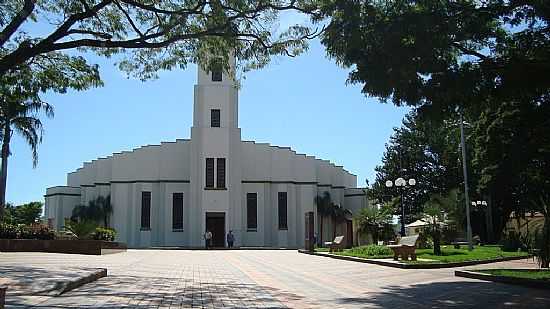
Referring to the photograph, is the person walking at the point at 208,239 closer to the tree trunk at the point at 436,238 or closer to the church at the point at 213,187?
the church at the point at 213,187

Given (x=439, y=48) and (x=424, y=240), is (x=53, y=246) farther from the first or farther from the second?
(x=439, y=48)

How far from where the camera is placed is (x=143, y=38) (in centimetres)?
1359

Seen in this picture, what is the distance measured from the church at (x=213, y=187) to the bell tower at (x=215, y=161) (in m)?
0.09

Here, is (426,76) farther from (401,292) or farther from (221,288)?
(221,288)

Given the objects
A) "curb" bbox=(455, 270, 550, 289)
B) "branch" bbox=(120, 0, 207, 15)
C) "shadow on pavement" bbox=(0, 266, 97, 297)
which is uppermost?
"branch" bbox=(120, 0, 207, 15)

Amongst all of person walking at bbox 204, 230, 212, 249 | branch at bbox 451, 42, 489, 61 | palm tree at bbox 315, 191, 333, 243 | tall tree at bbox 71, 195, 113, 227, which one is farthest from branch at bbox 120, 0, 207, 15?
palm tree at bbox 315, 191, 333, 243

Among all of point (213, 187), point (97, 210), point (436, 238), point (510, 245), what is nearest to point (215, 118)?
point (213, 187)

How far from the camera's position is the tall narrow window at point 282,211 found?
5598 centimetres

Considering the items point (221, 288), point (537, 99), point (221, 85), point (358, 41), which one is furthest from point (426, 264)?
point (221, 85)

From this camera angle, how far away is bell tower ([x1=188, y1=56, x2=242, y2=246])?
174 feet

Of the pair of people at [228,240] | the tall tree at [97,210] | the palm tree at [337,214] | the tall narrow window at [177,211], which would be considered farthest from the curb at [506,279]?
the tall tree at [97,210]

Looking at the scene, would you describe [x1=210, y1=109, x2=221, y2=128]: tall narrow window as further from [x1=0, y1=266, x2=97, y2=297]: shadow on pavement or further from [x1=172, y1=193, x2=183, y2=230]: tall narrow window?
[x1=0, y1=266, x2=97, y2=297]: shadow on pavement

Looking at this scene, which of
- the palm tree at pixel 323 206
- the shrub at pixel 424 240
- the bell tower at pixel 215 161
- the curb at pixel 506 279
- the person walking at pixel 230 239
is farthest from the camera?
the palm tree at pixel 323 206

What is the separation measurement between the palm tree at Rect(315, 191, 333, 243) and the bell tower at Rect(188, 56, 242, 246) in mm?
8565
